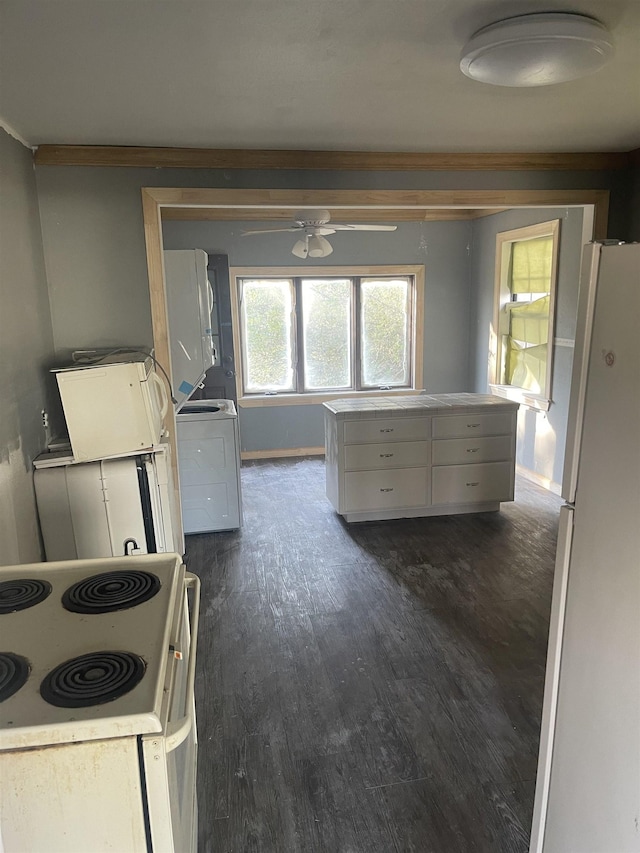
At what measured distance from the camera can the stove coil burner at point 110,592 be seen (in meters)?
1.32

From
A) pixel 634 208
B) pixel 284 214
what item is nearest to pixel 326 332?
pixel 284 214

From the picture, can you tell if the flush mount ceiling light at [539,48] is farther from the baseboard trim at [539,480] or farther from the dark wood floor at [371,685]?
the baseboard trim at [539,480]

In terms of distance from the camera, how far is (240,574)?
3615mm

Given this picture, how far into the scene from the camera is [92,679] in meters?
1.06

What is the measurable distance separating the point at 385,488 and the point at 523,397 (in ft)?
6.02

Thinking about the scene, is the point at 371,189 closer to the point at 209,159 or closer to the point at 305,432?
the point at 209,159

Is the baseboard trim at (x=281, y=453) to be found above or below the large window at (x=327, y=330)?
below

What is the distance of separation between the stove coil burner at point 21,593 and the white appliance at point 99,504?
125cm

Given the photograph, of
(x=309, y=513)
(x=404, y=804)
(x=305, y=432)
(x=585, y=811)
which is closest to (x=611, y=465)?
(x=585, y=811)

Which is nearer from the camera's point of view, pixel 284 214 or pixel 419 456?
pixel 419 456

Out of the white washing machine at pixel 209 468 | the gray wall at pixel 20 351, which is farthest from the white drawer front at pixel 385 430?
the gray wall at pixel 20 351

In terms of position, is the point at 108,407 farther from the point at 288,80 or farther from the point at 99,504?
the point at 288,80

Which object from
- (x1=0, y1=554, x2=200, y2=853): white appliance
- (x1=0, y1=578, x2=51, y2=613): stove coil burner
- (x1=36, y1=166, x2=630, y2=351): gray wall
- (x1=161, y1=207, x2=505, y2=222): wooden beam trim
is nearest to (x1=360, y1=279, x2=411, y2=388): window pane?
(x1=161, y1=207, x2=505, y2=222): wooden beam trim

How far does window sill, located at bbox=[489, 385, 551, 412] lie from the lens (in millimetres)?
5037
